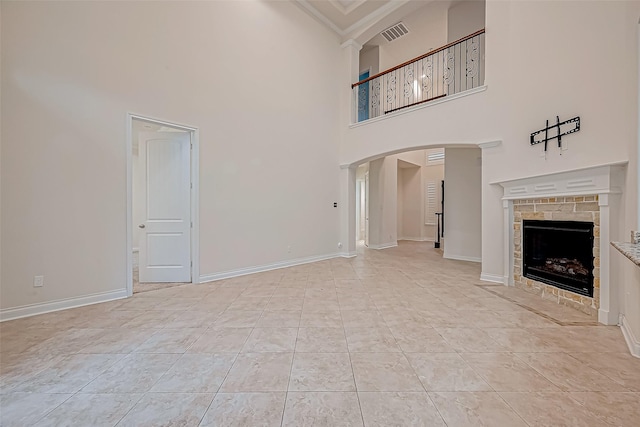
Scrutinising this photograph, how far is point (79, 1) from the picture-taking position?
3150 millimetres

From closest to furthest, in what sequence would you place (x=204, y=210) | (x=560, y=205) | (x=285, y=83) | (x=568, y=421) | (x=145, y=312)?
(x=568, y=421)
(x=145, y=312)
(x=560, y=205)
(x=204, y=210)
(x=285, y=83)

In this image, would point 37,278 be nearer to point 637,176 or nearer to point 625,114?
point 637,176

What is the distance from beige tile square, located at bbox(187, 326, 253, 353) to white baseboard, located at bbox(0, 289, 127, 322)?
1.79m

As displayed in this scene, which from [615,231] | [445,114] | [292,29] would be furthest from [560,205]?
[292,29]

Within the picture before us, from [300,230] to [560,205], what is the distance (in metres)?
4.14

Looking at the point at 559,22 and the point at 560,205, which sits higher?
the point at 559,22

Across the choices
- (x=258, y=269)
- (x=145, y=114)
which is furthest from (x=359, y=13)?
(x=258, y=269)

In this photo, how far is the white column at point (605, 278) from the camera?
103 inches

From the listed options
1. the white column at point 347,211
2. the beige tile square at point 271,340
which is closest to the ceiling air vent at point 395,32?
the white column at point 347,211

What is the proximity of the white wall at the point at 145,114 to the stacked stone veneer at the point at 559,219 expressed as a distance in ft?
12.0

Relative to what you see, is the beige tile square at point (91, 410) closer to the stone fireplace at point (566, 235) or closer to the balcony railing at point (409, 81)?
the stone fireplace at point (566, 235)

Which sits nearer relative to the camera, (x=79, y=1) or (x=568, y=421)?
(x=568, y=421)

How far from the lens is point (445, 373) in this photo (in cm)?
180

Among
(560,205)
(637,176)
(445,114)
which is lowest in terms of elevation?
(560,205)
